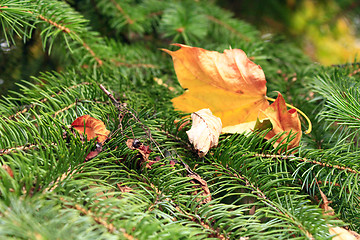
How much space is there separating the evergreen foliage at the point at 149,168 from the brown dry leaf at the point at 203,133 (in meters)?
0.02

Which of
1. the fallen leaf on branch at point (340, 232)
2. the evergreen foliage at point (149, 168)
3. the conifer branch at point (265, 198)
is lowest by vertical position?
the fallen leaf on branch at point (340, 232)

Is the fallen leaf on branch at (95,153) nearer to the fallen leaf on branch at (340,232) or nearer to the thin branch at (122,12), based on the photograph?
the fallen leaf on branch at (340,232)

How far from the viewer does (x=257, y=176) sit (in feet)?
1.51

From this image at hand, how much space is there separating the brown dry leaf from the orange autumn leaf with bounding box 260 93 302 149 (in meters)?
0.10

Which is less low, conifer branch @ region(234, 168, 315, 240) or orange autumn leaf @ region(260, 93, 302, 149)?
orange autumn leaf @ region(260, 93, 302, 149)

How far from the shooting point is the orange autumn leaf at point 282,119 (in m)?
0.54

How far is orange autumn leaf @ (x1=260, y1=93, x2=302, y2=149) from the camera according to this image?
54 centimetres

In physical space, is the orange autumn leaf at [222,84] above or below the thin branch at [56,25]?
below

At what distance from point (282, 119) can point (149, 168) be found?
26cm

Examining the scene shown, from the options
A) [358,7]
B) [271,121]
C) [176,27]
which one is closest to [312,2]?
[358,7]

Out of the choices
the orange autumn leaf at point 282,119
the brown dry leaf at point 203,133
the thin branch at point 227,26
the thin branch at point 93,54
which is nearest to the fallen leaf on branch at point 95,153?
the brown dry leaf at point 203,133

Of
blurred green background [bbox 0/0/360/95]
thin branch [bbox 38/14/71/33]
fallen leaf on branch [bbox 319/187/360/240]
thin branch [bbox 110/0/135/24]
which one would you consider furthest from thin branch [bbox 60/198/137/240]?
blurred green background [bbox 0/0/360/95]

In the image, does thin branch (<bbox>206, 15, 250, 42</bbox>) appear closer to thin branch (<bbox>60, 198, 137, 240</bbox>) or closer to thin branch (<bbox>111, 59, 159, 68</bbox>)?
thin branch (<bbox>111, 59, 159, 68</bbox>)

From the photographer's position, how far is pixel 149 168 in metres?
0.47
